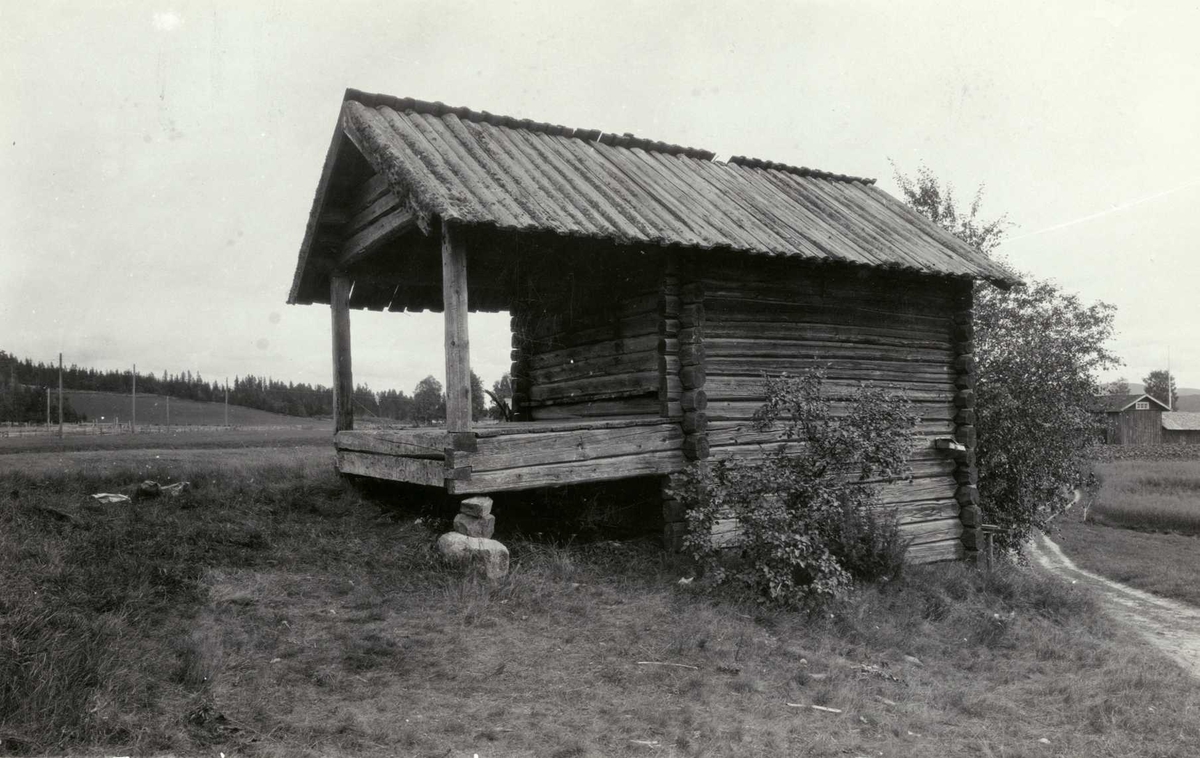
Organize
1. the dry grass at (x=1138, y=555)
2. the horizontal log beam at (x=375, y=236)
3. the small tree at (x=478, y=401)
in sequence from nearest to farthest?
the horizontal log beam at (x=375, y=236) → the small tree at (x=478, y=401) → the dry grass at (x=1138, y=555)

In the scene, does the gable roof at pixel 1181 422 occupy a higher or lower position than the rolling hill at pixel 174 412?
lower

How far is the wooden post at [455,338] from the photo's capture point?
804cm

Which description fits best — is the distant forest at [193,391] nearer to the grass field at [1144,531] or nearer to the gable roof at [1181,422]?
the grass field at [1144,531]

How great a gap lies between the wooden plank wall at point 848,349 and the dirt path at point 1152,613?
10.2 ft

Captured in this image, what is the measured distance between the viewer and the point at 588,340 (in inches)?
452

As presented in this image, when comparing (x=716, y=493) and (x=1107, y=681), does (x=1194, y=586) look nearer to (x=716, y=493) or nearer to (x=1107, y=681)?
(x=1107, y=681)

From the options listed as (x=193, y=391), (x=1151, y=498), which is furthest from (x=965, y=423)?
(x=193, y=391)

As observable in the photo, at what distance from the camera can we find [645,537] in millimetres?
9914

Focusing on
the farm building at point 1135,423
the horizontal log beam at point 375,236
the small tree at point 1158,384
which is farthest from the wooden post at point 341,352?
the small tree at point 1158,384

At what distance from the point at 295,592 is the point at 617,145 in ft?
24.8

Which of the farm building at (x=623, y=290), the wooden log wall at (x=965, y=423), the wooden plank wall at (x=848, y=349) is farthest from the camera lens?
the wooden log wall at (x=965, y=423)

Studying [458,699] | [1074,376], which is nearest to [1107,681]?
[458,699]

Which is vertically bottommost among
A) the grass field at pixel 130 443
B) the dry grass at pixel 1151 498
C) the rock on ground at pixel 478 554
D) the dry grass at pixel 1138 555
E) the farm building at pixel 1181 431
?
the dry grass at pixel 1138 555

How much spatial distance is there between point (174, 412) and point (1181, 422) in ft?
225
